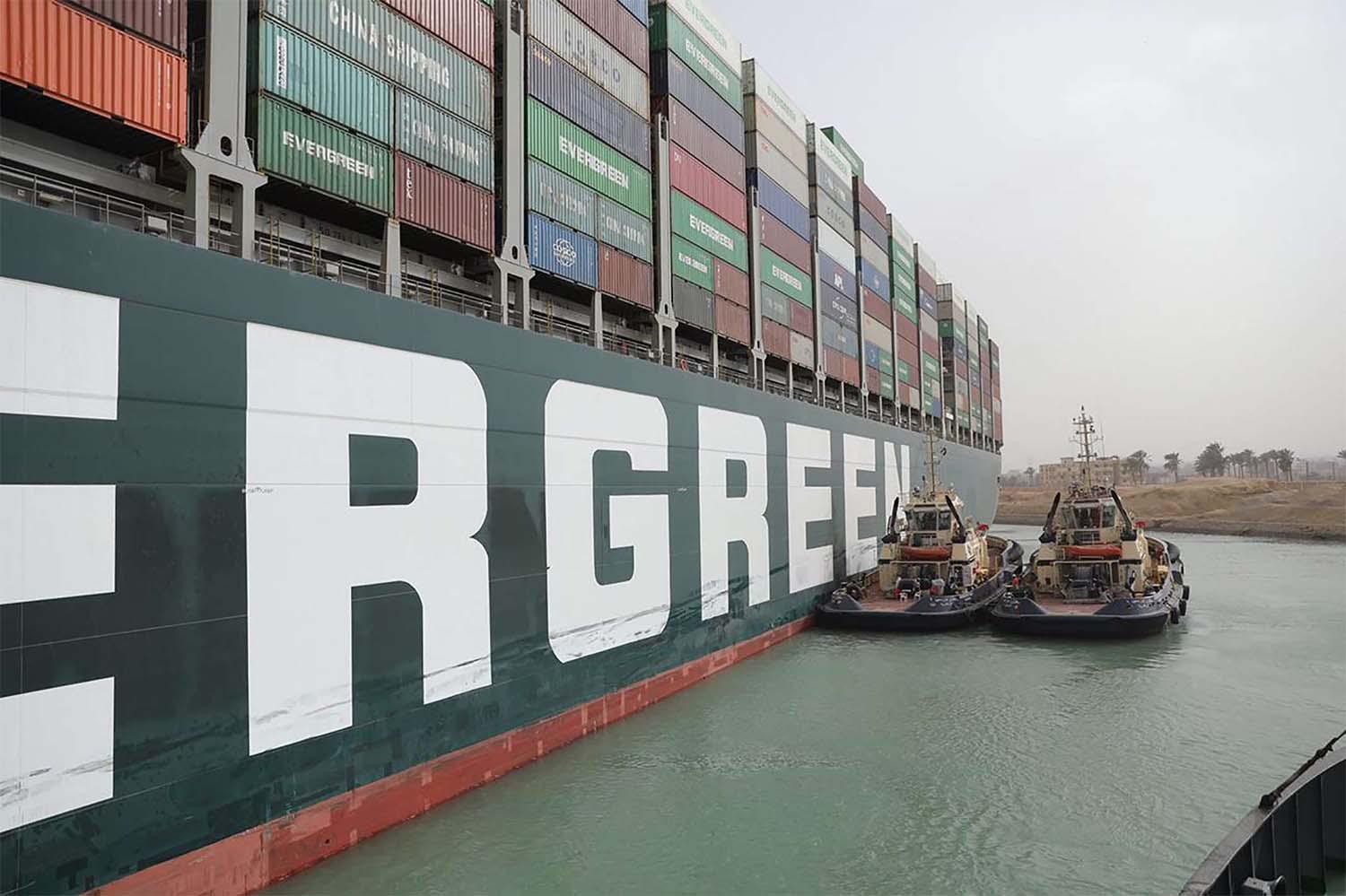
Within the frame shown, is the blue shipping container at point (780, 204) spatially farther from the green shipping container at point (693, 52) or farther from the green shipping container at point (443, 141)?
the green shipping container at point (443, 141)

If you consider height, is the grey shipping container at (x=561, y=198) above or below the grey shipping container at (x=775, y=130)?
below

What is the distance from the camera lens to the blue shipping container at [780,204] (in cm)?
2302

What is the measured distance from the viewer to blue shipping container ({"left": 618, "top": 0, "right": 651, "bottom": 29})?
17011 mm

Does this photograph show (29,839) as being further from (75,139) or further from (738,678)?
(738,678)

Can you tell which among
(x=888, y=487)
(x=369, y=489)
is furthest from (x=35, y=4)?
(x=888, y=487)

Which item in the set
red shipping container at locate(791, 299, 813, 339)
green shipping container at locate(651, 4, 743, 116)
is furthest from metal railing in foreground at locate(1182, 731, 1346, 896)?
green shipping container at locate(651, 4, 743, 116)

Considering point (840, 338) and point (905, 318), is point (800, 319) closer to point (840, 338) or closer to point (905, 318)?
point (840, 338)

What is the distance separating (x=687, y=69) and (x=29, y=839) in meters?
18.9

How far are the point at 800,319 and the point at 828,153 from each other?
816 centimetres

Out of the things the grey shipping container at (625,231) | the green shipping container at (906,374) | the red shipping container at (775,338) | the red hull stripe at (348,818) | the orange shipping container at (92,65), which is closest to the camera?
the orange shipping container at (92,65)

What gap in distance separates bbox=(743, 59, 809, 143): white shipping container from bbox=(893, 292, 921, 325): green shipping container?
1162 cm

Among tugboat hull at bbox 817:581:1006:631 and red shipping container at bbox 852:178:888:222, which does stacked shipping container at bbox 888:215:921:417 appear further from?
tugboat hull at bbox 817:581:1006:631

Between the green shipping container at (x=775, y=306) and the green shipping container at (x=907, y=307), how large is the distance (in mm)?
14157

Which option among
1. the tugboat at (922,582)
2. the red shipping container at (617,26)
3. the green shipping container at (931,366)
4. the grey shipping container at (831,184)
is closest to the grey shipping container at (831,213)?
the grey shipping container at (831,184)
